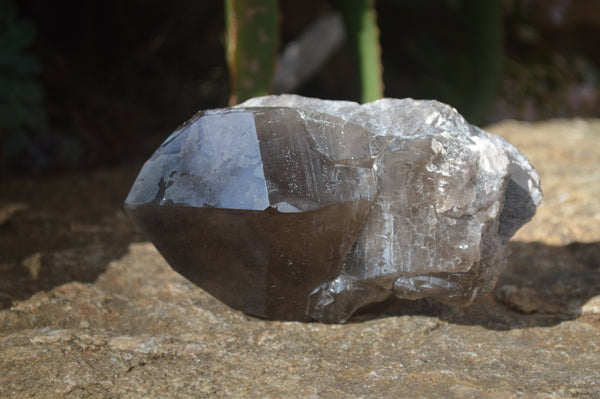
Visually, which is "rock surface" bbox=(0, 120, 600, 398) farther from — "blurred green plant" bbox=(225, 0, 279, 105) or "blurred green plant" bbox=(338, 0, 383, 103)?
"blurred green plant" bbox=(338, 0, 383, 103)

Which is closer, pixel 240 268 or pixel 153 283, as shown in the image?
pixel 240 268

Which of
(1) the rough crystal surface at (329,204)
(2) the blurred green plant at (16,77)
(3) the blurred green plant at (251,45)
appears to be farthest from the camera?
(2) the blurred green plant at (16,77)

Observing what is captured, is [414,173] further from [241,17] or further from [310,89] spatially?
[310,89]

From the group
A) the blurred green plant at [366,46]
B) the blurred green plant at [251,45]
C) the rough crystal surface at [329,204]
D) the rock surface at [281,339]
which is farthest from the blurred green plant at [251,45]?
the rough crystal surface at [329,204]

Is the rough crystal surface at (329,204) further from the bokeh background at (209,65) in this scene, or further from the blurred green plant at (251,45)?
the bokeh background at (209,65)

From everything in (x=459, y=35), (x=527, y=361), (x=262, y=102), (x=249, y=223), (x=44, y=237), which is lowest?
(x=527, y=361)

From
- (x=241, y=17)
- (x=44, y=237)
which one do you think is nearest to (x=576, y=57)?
(x=241, y=17)

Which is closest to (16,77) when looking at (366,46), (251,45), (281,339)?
(251,45)
